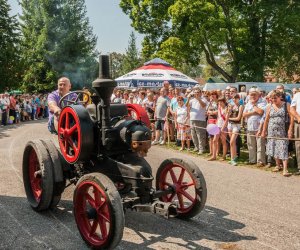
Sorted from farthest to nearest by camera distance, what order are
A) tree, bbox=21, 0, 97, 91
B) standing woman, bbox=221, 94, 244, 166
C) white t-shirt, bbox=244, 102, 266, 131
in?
tree, bbox=21, 0, 97, 91 < standing woman, bbox=221, 94, 244, 166 < white t-shirt, bbox=244, 102, 266, 131

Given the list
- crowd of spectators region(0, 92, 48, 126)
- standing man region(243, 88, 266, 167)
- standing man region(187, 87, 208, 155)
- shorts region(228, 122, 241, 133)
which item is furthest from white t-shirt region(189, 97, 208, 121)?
crowd of spectators region(0, 92, 48, 126)

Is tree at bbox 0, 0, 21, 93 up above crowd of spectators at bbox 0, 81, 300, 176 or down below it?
above

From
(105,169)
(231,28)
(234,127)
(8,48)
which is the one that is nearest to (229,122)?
(234,127)

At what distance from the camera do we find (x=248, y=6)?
85.9ft

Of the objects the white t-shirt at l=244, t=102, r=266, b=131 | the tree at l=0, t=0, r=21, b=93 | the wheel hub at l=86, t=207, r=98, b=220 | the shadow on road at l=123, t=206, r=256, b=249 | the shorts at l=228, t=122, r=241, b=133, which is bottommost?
the shadow on road at l=123, t=206, r=256, b=249

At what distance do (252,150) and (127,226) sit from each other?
4.83m

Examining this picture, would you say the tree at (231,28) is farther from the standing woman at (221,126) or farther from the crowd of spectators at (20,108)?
the standing woman at (221,126)

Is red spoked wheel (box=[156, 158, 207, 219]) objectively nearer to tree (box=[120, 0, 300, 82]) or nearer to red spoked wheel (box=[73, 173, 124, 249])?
red spoked wheel (box=[73, 173, 124, 249])

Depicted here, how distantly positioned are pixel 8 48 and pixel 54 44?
25.3 feet

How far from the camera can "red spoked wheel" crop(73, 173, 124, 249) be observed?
3479 millimetres

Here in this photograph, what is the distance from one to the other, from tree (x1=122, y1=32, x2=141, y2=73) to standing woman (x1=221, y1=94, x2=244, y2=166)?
65113 mm

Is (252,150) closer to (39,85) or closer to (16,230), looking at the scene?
(16,230)

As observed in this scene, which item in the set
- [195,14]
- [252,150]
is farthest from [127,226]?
[195,14]

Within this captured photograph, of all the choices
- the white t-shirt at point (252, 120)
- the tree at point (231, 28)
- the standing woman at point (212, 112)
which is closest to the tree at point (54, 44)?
the tree at point (231, 28)
